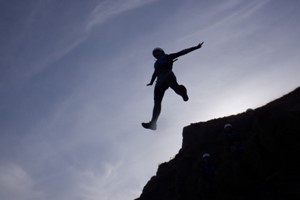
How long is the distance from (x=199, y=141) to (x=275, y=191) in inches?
Answer: 356

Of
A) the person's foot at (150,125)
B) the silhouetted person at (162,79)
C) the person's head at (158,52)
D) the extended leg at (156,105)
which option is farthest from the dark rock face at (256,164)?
the person's head at (158,52)

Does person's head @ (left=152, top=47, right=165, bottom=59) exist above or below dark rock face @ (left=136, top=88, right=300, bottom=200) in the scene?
above

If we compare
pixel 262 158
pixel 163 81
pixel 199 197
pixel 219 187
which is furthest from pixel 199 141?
pixel 163 81

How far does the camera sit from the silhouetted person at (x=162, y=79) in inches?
446

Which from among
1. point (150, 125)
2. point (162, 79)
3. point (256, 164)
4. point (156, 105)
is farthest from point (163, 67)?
point (256, 164)

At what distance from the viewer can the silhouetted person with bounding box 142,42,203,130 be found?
37.2 feet

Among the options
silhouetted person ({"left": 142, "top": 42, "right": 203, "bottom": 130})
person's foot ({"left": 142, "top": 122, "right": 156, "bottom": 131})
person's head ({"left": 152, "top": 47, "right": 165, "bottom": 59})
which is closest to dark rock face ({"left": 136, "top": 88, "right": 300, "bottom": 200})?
silhouetted person ({"left": 142, "top": 42, "right": 203, "bottom": 130})

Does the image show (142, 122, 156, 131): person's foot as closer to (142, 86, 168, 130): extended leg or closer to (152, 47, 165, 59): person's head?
(142, 86, 168, 130): extended leg

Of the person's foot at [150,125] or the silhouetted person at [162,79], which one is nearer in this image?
the silhouetted person at [162,79]

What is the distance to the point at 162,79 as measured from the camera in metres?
11.4

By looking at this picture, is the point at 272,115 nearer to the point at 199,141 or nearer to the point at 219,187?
the point at 219,187

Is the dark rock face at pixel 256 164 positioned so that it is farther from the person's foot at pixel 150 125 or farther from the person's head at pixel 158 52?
the person's head at pixel 158 52

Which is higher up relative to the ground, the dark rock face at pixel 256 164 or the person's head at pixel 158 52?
the person's head at pixel 158 52

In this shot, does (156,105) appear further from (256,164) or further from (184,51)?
(256,164)
